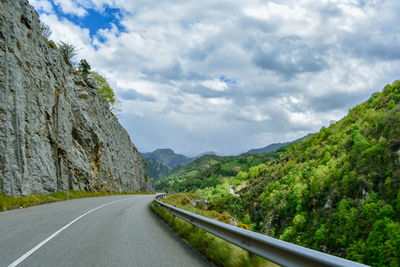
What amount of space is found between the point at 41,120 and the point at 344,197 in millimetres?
102112

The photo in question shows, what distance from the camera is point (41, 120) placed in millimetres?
25328

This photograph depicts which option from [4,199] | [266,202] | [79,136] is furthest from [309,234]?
[4,199]

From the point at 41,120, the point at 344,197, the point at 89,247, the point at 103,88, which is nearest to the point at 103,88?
the point at 103,88

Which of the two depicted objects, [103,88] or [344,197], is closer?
[103,88]

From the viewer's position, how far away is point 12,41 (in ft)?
71.4

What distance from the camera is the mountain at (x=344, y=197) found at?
8525cm

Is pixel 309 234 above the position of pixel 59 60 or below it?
below

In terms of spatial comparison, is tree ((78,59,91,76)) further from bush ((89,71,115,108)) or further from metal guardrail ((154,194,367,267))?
metal guardrail ((154,194,367,267))

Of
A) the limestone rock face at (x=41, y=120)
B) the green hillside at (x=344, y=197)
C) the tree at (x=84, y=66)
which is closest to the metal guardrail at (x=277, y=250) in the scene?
the limestone rock face at (x=41, y=120)

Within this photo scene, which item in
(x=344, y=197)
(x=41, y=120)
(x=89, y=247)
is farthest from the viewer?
(x=344, y=197)

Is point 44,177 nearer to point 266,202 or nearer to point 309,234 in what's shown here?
point 309,234

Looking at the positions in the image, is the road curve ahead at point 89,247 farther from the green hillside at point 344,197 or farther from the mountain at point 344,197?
the green hillside at point 344,197

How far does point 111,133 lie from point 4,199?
35.6 meters

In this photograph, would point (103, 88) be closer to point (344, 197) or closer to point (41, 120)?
point (41, 120)
